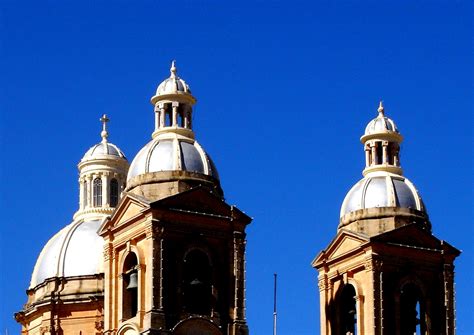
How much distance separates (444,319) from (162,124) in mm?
16603

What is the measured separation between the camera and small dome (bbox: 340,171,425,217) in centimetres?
8725

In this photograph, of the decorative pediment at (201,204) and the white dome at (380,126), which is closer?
the decorative pediment at (201,204)

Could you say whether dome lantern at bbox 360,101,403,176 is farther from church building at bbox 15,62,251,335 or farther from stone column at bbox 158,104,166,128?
stone column at bbox 158,104,166,128

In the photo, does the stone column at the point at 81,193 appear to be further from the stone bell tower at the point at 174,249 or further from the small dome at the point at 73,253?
the stone bell tower at the point at 174,249

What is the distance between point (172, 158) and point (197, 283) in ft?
20.4

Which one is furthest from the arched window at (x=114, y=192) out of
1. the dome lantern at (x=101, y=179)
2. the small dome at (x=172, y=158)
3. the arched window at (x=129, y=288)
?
the arched window at (x=129, y=288)

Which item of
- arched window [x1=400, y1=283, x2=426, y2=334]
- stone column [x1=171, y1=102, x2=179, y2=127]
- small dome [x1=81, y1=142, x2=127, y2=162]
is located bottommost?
arched window [x1=400, y1=283, x2=426, y2=334]

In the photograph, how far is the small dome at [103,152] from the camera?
96938mm

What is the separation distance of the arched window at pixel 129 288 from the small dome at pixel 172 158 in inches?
163

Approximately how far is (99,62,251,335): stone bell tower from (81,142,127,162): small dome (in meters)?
12.6

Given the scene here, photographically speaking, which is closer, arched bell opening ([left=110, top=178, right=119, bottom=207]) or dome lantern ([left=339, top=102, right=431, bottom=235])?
dome lantern ([left=339, top=102, right=431, bottom=235])

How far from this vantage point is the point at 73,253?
9194 cm

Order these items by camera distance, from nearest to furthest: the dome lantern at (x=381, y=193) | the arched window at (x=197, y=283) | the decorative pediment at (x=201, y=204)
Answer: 1. the arched window at (x=197, y=283)
2. the decorative pediment at (x=201, y=204)
3. the dome lantern at (x=381, y=193)

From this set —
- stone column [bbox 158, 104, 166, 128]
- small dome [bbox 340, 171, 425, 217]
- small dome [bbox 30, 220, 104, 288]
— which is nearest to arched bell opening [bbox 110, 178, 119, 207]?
small dome [bbox 30, 220, 104, 288]
